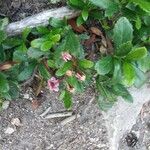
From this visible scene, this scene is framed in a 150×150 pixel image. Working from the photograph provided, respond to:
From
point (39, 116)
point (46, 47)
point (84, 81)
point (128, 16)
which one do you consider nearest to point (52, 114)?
point (39, 116)

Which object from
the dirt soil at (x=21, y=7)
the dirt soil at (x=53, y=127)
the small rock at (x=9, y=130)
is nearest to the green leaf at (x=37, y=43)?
the dirt soil at (x=21, y=7)

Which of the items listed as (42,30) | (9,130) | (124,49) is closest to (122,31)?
(124,49)

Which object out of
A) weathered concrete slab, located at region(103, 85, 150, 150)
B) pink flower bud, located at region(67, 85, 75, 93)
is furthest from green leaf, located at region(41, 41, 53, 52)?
weathered concrete slab, located at region(103, 85, 150, 150)

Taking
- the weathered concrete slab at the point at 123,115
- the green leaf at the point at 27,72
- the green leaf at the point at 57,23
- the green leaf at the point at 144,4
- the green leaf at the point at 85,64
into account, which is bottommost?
the weathered concrete slab at the point at 123,115

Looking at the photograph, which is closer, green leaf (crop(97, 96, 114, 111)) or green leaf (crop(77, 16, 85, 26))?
green leaf (crop(77, 16, 85, 26))

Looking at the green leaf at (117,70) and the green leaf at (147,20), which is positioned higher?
the green leaf at (147,20)

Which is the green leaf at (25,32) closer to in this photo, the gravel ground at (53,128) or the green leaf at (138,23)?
the gravel ground at (53,128)

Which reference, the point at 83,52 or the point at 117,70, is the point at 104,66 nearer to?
the point at 117,70

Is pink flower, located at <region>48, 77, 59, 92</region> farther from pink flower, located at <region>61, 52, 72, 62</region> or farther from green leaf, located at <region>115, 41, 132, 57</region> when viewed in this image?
green leaf, located at <region>115, 41, 132, 57</region>
